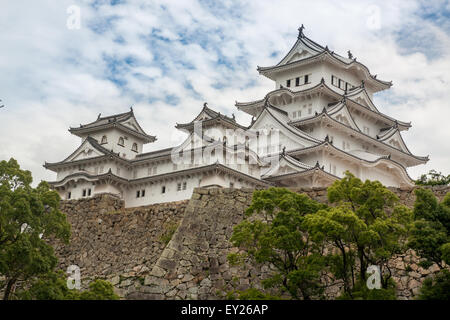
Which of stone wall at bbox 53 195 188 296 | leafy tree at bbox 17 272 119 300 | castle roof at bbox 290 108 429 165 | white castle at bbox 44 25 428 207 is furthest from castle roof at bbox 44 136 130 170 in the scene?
leafy tree at bbox 17 272 119 300

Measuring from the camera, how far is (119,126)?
51406 mm

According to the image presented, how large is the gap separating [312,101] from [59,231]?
30.8m

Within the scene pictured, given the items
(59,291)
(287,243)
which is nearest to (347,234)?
(287,243)

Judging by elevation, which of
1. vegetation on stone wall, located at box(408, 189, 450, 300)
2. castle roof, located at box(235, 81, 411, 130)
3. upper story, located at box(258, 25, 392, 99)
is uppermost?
upper story, located at box(258, 25, 392, 99)

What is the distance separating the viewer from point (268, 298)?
18.2 m

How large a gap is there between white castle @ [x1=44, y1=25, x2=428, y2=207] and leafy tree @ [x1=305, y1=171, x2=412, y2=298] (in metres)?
21.7

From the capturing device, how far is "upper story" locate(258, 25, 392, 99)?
50469 millimetres

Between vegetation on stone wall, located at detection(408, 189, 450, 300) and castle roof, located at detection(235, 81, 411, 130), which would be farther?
castle roof, located at detection(235, 81, 411, 130)

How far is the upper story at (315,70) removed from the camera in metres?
50.5

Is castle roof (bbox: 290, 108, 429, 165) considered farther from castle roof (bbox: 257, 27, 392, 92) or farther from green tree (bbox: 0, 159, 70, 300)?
green tree (bbox: 0, 159, 70, 300)

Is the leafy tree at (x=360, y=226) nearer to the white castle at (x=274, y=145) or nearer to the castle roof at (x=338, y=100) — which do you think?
the white castle at (x=274, y=145)

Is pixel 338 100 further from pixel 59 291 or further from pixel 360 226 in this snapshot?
pixel 59 291
